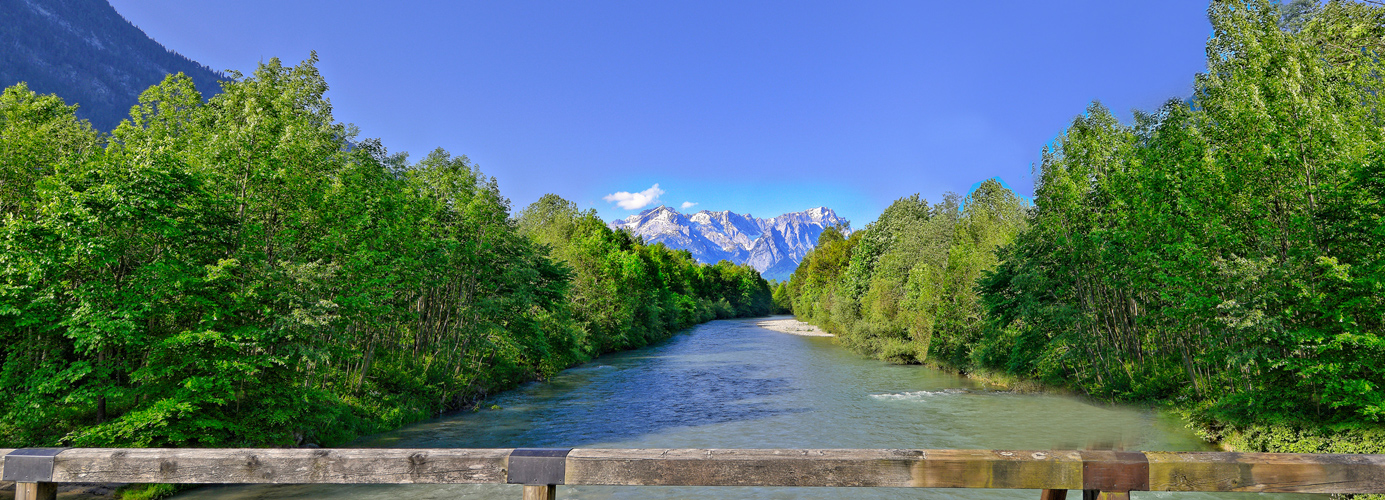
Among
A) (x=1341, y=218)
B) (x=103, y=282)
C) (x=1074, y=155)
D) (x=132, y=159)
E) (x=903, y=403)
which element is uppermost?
(x=1074, y=155)

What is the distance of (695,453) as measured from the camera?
437 cm

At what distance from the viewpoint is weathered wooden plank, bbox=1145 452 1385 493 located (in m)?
4.03

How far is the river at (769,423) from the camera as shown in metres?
15.3

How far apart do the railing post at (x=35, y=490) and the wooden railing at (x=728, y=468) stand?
2 cm

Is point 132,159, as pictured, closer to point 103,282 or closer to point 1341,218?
point 103,282

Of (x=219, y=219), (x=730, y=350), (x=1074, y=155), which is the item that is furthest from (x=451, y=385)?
(x=730, y=350)

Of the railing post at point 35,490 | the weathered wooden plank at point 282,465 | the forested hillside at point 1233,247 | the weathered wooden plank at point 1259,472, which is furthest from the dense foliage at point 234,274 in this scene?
the forested hillside at point 1233,247

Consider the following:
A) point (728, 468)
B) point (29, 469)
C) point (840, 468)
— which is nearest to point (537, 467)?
point (728, 468)

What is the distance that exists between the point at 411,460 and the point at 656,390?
29747 mm

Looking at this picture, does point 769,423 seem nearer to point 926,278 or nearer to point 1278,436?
point 1278,436

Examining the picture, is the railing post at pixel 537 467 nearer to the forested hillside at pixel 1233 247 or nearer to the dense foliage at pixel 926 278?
the forested hillside at pixel 1233 247

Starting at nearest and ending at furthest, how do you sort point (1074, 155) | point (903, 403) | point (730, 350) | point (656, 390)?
point (1074, 155)
point (903, 403)
point (656, 390)
point (730, 350)

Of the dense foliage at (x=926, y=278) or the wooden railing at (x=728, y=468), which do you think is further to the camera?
the dense foliage at (x=926, y=278)

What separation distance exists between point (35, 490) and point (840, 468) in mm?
5764
